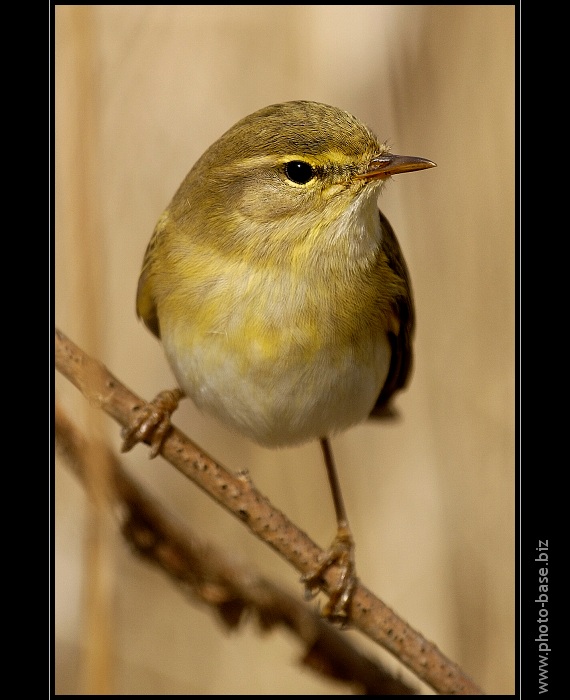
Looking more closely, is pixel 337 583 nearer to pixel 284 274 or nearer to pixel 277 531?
pixel 277 531

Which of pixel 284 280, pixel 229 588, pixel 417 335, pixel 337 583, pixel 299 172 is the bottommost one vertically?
pixel 229 588

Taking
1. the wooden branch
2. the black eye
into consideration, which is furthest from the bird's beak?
the wooden branch

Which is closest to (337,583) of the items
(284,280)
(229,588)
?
(229,588)

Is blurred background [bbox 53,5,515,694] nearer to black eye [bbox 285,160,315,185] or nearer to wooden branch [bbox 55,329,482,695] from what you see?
wooden branch [bbox 55,329,482,695]

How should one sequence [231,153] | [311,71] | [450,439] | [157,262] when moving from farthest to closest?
[311,71] < [450,439] < [157,262] < [231,153]

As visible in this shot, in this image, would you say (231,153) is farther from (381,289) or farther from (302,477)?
(302,477)
